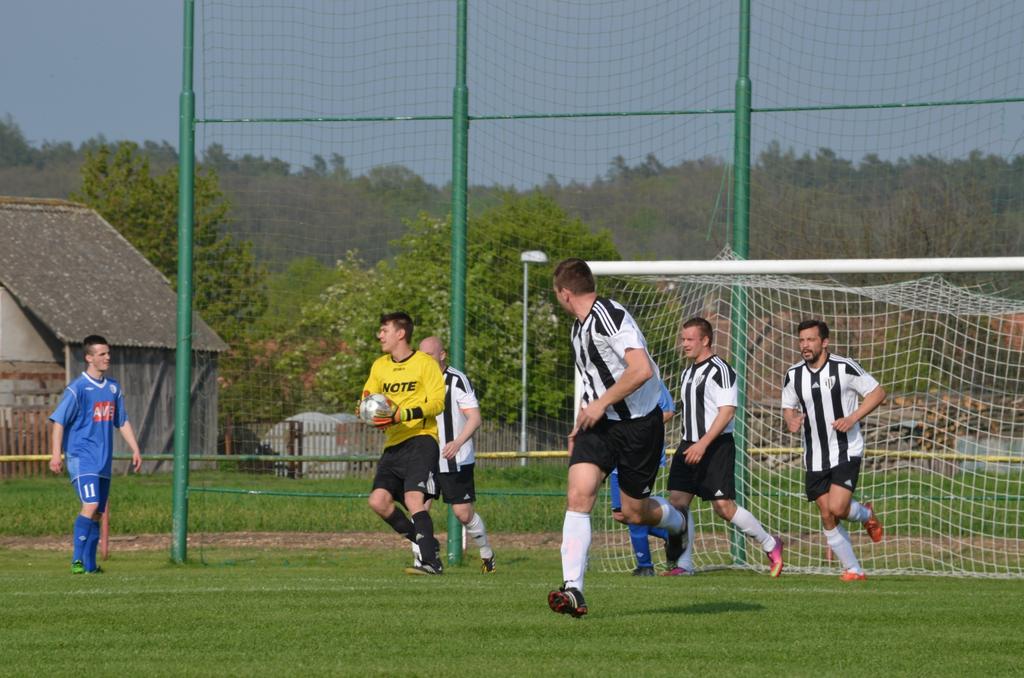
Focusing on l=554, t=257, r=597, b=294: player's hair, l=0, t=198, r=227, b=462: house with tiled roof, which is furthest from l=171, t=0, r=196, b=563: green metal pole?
l=0, t=198, r=227, b=462: house with tiled roof

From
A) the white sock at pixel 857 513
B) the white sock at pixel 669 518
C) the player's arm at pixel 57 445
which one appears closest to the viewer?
the white sock at pixel 669 518

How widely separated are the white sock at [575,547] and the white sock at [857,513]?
4475 millimetres

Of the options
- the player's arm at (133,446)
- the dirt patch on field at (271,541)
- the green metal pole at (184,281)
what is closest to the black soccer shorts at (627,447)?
the player's arm at (133,446)

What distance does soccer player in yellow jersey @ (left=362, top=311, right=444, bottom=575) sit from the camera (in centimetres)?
1127

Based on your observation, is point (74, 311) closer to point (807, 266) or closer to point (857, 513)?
point (807, 266)

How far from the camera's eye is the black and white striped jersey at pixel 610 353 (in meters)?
7.61

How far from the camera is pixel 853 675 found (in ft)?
19.7

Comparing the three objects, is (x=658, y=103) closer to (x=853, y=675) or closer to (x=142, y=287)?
(x=853, y=675)

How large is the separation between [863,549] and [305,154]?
24.2 feet

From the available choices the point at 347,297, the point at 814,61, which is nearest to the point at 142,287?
the point at 347,297

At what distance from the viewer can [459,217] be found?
46.4 ft

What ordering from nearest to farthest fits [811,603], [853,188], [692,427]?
[811,603]
[692,427]
[853,188]

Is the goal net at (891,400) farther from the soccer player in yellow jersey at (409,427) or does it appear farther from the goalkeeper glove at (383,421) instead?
the goalkeeper glove at (383,421)

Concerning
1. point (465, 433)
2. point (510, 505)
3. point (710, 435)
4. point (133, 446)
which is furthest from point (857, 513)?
point (133, 446)
